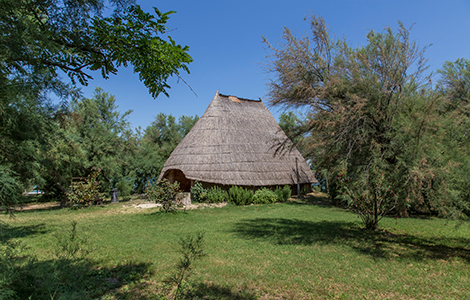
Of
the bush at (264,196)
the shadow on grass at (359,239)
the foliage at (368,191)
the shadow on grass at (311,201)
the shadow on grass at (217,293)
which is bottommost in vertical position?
the shadow on grass at (311,201)

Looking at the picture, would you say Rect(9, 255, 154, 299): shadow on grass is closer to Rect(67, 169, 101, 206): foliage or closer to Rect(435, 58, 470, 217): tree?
Rect(435, 58, 470, 217): tree

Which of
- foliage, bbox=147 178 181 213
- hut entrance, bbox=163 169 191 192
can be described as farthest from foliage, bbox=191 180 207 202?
foliage, bbox=147 178 181 213

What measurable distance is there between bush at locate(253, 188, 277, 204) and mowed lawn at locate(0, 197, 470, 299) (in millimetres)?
6745

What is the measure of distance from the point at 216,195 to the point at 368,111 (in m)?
11.3

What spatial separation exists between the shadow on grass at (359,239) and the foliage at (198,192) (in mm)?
6947

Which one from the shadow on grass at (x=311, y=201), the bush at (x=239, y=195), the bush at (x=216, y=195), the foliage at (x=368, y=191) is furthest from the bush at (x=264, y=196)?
the foliage at (x=368, y=191)

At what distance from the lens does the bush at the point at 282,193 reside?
1817 cm

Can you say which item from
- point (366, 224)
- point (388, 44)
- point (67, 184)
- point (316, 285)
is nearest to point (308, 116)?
point (388, 44)

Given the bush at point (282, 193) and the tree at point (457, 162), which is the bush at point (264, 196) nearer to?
the bush at point (282, 193)

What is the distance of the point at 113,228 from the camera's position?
31.4ft

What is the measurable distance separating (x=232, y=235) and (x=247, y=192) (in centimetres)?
841

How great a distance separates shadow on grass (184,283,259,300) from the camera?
409 cm

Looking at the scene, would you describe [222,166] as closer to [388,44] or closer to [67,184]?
[67,184]

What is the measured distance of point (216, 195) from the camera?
651 inches
